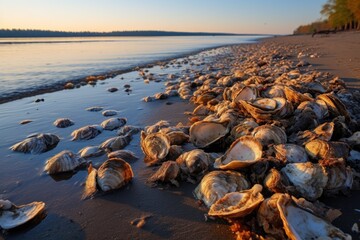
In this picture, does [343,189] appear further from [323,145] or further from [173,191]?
[173,191]

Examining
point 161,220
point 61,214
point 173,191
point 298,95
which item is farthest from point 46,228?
point 298,95

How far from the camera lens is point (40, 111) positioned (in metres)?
6.42

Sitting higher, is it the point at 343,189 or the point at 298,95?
Answer: the point at 298,95

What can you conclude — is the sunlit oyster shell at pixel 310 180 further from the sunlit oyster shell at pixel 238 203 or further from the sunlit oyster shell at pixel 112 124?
the sunlit oyster shell at pixel 112 124

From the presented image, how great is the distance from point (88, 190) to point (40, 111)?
4429mm

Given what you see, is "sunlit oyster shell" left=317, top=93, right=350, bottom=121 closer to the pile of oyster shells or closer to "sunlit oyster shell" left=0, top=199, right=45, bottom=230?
the pile of oyster shells

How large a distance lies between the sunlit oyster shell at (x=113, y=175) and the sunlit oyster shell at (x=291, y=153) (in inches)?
57.6

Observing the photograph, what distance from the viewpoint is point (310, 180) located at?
2.29 metres

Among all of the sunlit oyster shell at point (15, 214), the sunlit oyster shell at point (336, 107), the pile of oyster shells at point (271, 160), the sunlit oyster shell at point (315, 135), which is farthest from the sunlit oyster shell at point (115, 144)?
the sunlit oyster shell at point (336, 107)

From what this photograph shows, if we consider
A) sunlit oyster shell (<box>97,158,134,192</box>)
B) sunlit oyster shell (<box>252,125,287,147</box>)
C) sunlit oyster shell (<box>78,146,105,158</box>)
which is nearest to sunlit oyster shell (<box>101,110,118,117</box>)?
sunlit oyster shell (<box>78,146,105,158</box>)

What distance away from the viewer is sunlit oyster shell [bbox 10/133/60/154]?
3881 millimetres

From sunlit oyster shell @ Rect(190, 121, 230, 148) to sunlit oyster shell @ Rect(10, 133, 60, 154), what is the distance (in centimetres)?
207

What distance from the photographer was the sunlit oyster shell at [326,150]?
2.57 meters

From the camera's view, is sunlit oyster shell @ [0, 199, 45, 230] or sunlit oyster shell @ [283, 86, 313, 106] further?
sunlit oyster shell @ [283, 86, 313, 106]
